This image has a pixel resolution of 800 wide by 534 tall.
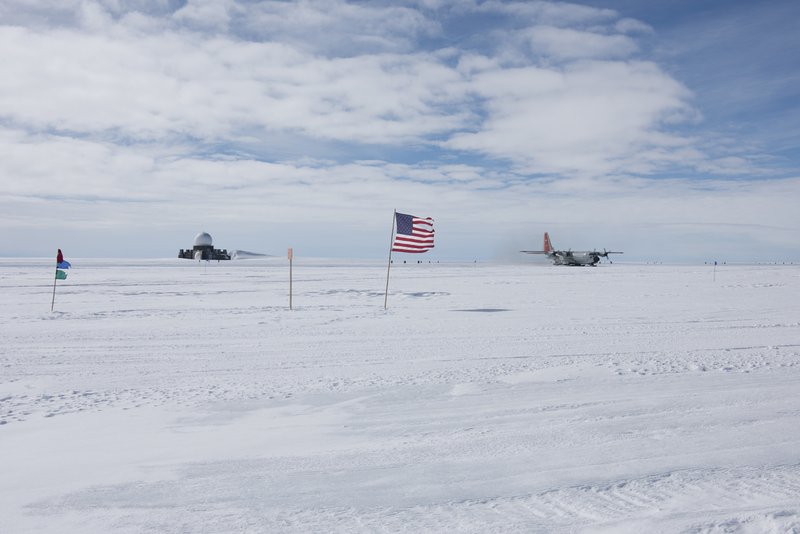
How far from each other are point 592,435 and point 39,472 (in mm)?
5512

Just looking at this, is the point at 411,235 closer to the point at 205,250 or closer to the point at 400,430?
the point at 400,430

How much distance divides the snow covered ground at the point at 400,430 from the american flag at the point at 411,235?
589 centimetres

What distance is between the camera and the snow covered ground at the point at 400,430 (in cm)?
402

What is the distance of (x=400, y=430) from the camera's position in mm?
6020

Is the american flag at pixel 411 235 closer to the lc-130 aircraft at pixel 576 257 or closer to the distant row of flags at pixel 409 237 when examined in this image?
the distant row of flags at pixel 409 237

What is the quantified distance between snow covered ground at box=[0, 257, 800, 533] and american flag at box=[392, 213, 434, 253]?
5886 millimetres

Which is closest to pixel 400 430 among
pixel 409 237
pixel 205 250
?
pixel 409 237

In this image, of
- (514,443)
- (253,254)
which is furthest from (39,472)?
(253,254)

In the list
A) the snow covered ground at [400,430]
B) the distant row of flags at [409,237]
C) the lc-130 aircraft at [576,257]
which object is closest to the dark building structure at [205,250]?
the lc-130 aircraft at [576,257]

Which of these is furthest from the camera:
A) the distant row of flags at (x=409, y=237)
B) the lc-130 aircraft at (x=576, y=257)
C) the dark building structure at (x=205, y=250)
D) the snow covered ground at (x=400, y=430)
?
the dark building structure at (x=205, y=250)

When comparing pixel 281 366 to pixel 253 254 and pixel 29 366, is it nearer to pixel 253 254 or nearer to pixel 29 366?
pixel 29 366

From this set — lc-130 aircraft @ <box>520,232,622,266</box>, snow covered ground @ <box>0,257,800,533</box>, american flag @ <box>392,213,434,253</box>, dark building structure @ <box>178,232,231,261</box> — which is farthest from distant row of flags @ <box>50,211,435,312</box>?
dark building structure @ <box>178,232,231,261</box>

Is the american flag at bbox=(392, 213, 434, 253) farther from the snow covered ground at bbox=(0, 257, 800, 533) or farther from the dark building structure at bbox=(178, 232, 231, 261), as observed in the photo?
the dark building structure at bbox=(178, 232, 231, 261)

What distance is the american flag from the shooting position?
1908cm
